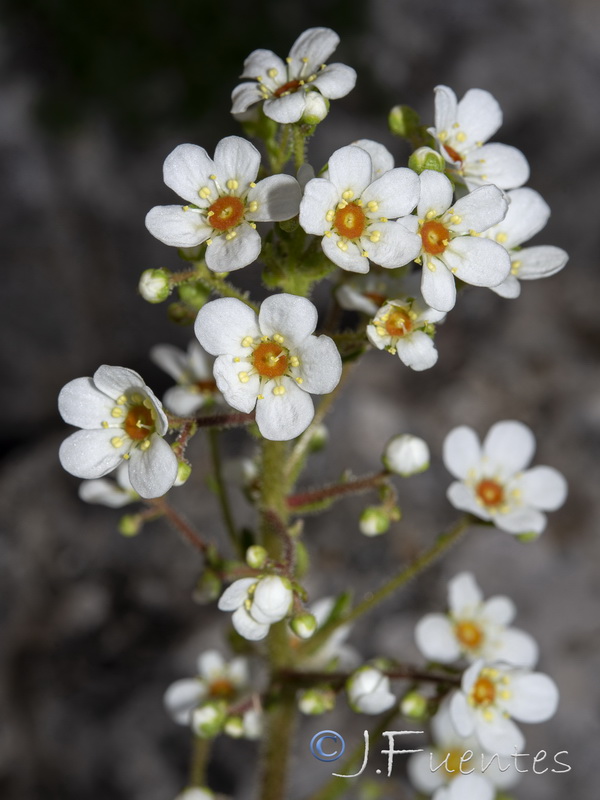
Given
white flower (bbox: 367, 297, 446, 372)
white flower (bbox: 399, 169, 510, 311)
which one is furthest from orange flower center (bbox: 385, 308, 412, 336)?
white flower (bbox: 399, 169, 510, 311)

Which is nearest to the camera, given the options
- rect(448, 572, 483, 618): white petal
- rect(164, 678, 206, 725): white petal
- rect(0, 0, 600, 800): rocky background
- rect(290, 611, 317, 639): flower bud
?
rect(290, 611, 317, 639): flower bud

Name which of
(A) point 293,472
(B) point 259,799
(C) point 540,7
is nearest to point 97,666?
(B) point 259,799

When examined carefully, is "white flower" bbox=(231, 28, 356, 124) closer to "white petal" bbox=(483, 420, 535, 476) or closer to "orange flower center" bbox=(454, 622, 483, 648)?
"white petal" bbox=(483, 420, 535, 476)

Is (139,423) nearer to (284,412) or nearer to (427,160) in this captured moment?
(284,412)

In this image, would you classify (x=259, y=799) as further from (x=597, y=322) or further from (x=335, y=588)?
(x=597, y=322)

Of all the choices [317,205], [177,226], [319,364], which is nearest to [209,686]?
[319,364]

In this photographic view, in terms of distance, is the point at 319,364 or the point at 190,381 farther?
the point at 190,381
